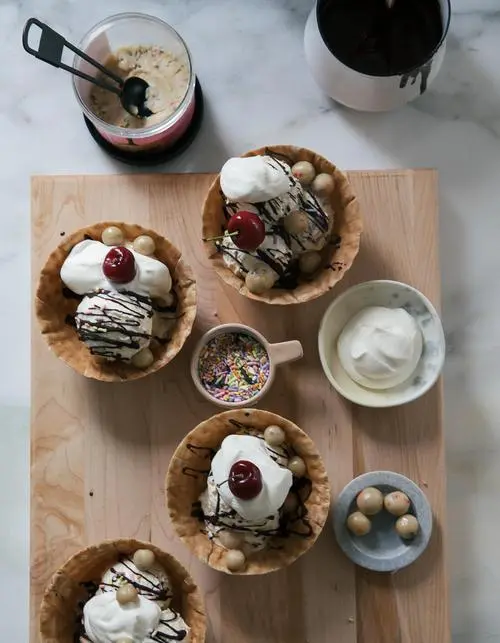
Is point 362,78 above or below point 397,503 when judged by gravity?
above

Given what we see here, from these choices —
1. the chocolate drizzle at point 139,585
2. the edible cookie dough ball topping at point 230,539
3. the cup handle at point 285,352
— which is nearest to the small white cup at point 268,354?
the cup handle at point 285,352

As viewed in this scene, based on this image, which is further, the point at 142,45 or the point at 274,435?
the point at 142,45

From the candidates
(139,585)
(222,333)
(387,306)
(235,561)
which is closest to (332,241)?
(387,306)

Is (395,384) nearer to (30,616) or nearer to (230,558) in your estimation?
(230,558)

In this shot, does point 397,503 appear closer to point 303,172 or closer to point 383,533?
point 383,533

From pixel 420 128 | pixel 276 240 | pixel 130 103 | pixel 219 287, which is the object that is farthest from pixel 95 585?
pixel 420 128

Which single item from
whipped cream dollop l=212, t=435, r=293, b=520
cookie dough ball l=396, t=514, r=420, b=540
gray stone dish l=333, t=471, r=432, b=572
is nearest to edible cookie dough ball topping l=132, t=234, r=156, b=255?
whipped cream dollop l=212, t=435, r=293, b=520

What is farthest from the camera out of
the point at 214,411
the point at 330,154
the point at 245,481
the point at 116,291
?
the point at 330,154

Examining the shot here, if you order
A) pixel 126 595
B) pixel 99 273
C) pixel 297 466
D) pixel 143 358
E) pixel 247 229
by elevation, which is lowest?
pixel 126 595
